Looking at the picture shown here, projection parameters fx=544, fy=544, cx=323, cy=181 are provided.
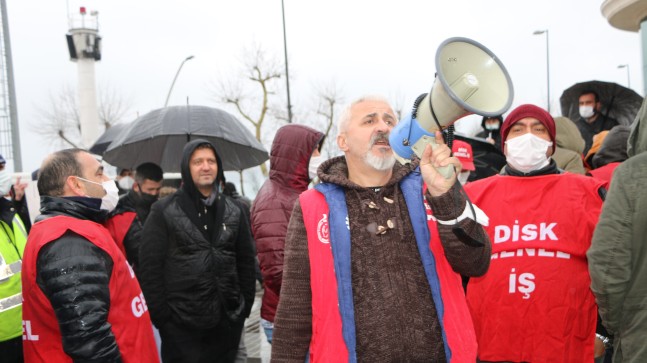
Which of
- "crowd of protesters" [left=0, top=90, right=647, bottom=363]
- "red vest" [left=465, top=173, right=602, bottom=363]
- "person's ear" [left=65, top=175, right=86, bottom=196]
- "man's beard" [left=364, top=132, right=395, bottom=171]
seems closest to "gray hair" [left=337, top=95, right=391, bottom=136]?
"crowd of protesters" [left=0, top=90, right=647, bottom=363]

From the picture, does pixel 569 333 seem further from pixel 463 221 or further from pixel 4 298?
pixel 4 298

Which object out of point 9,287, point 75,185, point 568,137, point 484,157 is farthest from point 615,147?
point 9,287

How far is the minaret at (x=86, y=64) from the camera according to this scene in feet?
103

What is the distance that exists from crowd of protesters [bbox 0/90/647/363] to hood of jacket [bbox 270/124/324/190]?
0.01 m

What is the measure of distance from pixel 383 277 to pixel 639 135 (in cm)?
142

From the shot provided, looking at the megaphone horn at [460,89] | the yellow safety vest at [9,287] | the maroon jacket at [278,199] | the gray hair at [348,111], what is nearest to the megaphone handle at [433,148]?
the megaphone horn at [460,89]

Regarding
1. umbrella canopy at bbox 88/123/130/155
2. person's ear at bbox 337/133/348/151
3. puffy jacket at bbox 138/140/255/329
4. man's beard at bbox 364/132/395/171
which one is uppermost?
umbrella canopy at bbox 88/123/130/155

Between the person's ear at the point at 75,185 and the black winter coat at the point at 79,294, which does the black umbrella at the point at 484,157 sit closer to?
the person's ear at the point at 75,185

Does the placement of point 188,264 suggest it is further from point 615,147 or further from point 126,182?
point 126,182

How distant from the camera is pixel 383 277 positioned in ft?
7.64

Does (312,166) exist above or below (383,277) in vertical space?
above

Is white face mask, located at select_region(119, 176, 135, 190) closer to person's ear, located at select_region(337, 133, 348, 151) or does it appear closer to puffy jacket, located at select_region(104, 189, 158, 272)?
puffy jacket, located at select_region(104, 189, 158, 272)

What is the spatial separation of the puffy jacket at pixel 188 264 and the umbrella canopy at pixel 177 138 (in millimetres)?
1818

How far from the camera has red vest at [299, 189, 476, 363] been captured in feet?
7.23
